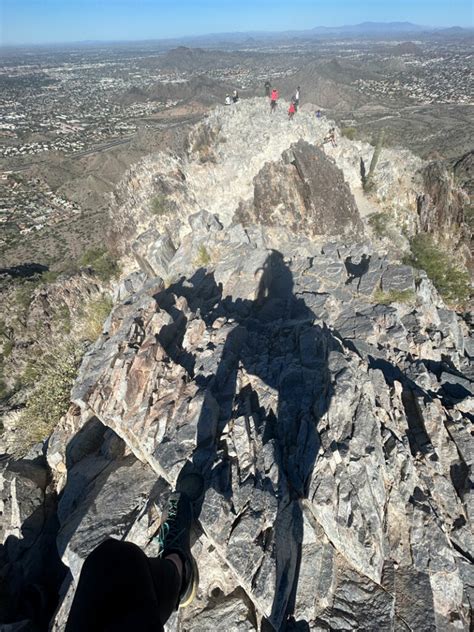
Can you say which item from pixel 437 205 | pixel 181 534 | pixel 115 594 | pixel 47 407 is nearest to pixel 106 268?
pixel 47 407

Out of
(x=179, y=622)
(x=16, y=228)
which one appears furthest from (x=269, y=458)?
(x=16, y=228)

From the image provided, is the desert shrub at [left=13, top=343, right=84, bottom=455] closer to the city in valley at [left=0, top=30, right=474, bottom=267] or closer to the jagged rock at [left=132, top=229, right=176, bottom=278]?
the jagged rock at [left=132, top=229, right=176, bottom=278]

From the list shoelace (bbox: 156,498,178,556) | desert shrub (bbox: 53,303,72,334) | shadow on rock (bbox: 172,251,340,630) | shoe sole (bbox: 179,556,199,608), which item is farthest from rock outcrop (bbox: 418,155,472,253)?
desert shrub (bbox: 53,303,72,334)

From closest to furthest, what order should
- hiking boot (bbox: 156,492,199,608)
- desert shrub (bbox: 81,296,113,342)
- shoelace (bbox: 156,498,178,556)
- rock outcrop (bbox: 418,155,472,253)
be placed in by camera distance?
hiking boot (bbox: 156,492,199,608), shoelace (bbox: 156,498,178,556), desert shrub (bbox: 81,296,113,342), rock outcrop (bbox: 418,155,472,253)

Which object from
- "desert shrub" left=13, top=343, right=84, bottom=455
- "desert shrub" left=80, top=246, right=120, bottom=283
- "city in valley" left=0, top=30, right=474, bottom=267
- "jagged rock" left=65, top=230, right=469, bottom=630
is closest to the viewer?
"jagged rock" left=65, top=230, right=469, bottom=630

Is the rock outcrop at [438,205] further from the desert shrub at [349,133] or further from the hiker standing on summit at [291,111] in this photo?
the hiker standing on summit at [291,111]

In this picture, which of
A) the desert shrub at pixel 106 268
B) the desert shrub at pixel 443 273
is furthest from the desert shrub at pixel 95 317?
the desert shrub at pixel 443 273
